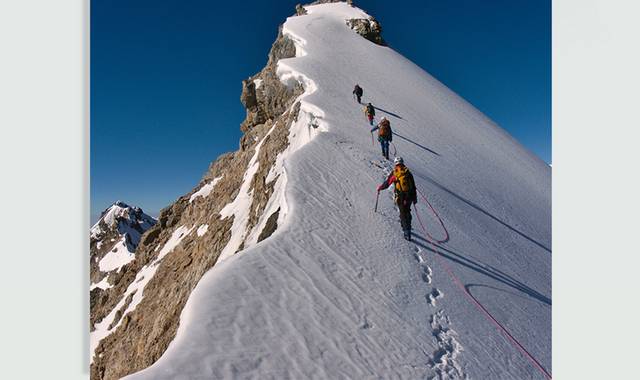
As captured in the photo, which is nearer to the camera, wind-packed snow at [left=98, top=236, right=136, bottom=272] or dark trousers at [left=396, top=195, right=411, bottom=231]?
dark trousers at [left=396, top=195, right=411, bottom=231]

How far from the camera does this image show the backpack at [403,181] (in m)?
7.14

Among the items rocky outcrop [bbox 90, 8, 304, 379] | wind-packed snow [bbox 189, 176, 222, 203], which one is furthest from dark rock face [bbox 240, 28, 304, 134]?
wind-packed snow [bbox 189, 176, 222, 203]

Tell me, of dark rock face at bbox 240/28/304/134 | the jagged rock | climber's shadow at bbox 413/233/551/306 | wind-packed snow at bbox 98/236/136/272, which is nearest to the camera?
climber's shadow at bbox 413/233/551/306

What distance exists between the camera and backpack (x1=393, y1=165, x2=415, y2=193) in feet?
23.4

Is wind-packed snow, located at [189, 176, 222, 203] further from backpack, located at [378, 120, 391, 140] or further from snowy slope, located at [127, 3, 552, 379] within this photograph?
backpack, located at [378, 120, 391, 140]

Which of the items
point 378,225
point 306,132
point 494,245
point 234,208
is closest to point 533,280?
point 494,245

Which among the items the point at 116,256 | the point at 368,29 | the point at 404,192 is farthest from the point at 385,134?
the point at 116,256

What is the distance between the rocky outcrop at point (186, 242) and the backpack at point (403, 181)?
2.52 metres

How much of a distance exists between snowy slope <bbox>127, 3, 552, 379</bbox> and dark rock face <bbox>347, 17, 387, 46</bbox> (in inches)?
1160

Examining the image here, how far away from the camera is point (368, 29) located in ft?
131

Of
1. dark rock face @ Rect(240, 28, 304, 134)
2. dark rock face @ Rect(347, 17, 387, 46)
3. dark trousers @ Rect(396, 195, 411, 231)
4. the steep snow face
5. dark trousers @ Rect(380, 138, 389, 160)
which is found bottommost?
dark trousers @ Rect(396, 195, 411, 231)

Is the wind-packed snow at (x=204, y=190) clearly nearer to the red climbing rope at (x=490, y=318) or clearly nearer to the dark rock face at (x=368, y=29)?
the dark rock face at (x=368, y=29)

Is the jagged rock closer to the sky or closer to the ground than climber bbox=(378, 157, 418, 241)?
closer to the sky
